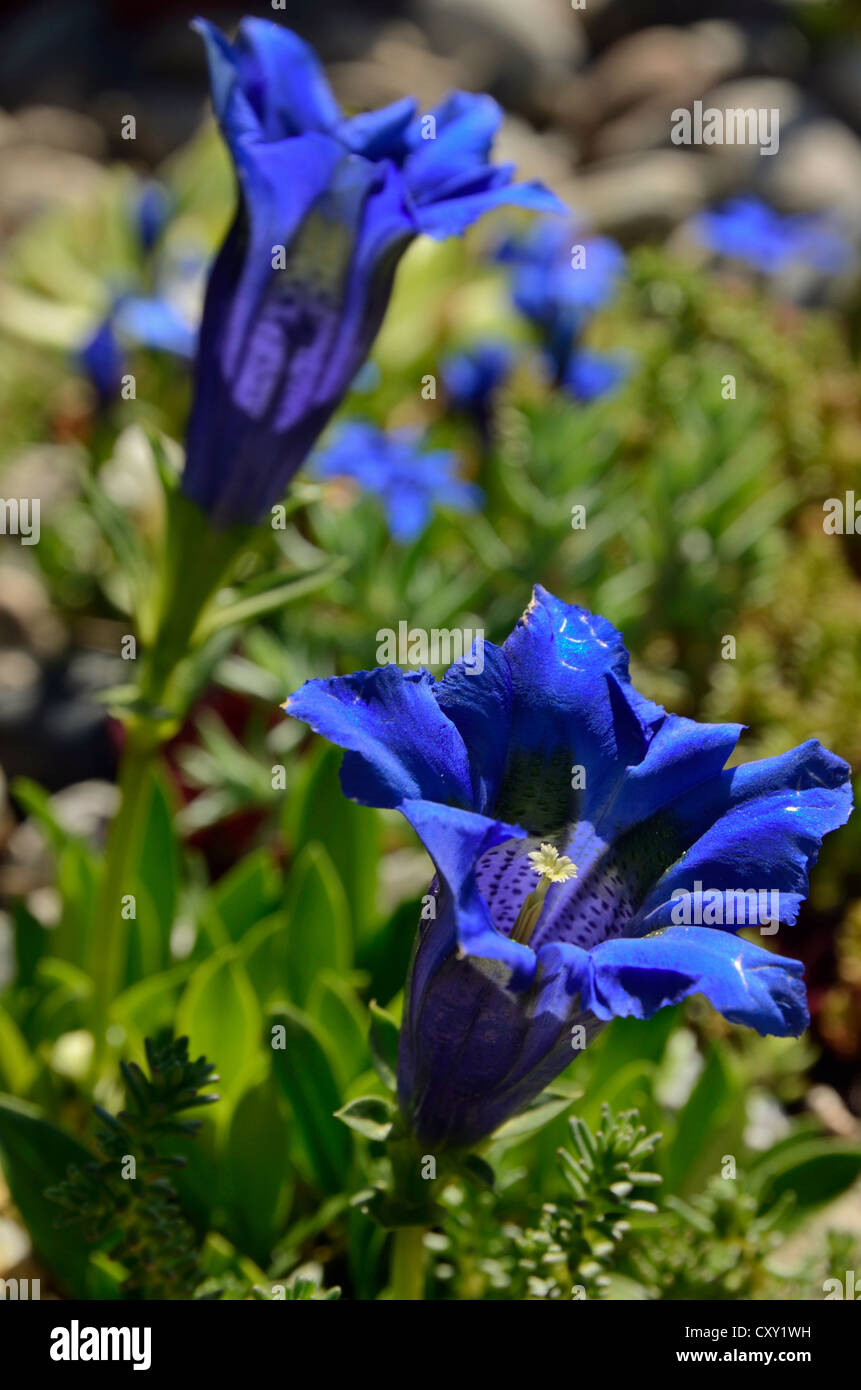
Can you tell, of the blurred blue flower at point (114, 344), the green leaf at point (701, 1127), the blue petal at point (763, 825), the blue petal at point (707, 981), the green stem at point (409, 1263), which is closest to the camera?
the blue petal at point (707, 981)

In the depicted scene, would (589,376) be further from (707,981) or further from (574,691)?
(707,981)

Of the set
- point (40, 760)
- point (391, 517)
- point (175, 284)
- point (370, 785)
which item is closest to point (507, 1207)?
point (370, 785)

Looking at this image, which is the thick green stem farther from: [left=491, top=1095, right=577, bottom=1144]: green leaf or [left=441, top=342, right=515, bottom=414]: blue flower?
[left=441, top=342, right=515, bottom=414]: blue flower

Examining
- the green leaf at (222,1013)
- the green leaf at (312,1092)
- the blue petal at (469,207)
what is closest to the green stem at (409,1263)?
the green leaf at (312,1092)

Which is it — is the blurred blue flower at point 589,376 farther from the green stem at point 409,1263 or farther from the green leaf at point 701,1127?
the green stem at point 409,1263

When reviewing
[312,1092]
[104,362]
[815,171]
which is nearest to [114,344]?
[104,362]
